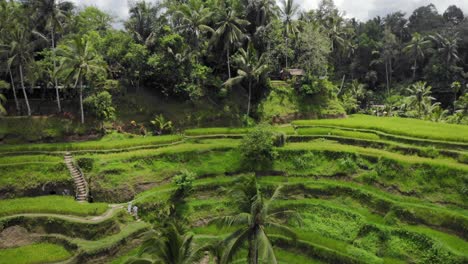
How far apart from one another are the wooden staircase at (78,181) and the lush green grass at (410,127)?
26.8 m

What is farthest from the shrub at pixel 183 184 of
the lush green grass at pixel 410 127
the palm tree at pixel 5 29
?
the palm tree at pixel 5 29

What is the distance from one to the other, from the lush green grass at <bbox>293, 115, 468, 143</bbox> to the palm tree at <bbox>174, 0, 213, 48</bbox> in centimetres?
1758

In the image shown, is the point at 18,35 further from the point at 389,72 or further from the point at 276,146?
the point at 389,72

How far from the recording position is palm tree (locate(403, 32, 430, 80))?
80875 millimetres

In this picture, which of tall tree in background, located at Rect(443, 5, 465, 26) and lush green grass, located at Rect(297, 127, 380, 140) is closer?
lush green grass, located at Rect(297, 127, 380, 140)

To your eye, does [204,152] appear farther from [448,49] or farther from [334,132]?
[448,49]

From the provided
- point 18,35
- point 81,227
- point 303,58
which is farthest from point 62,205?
point 303,58

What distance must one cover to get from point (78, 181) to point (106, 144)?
21.0ft

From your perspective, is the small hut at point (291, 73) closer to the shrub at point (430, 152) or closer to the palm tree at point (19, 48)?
the shrub at point (430, 152)

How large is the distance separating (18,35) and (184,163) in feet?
71.7

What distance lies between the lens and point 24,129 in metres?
40.0

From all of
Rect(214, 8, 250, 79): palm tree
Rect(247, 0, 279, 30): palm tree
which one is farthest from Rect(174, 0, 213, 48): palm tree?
Rect(247, 0, 279, 30): palm tree

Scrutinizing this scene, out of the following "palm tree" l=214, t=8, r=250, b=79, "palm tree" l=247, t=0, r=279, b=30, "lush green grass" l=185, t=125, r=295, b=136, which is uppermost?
"palm tree" l=247, t=0, r=279, b=30

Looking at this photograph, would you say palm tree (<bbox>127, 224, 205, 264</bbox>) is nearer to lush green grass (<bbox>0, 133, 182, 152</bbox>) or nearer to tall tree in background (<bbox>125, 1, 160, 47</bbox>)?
lush green grass (<bbox>0, 133, 182, 152</bbox>)
